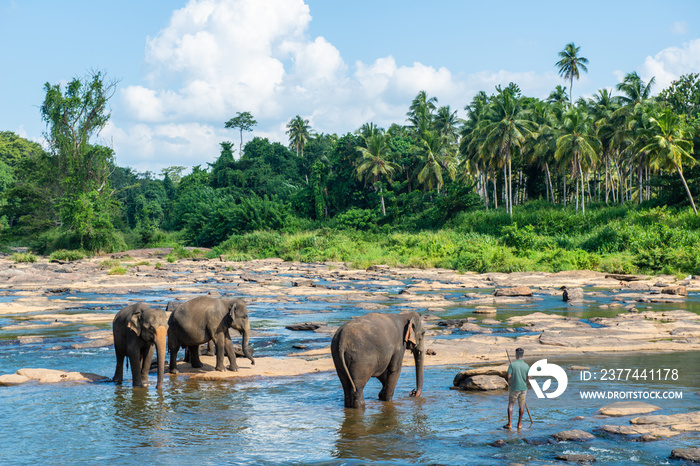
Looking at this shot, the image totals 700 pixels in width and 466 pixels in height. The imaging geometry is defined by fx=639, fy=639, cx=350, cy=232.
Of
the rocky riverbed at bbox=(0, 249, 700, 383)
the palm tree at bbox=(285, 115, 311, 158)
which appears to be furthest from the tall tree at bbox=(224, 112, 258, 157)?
the rocky riverbed at bbox=(0, 249, 700, 383)

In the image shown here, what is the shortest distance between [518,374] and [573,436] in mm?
1101

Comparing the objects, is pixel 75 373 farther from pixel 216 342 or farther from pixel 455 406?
pixel 455 406

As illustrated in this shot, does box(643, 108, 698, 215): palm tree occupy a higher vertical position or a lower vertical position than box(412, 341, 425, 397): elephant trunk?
Result: higher

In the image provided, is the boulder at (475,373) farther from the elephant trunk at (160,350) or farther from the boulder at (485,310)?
the boulder at (485,310)

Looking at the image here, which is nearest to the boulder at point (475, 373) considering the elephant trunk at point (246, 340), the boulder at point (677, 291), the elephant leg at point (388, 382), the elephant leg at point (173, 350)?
the elephant leg at point (388, 382)

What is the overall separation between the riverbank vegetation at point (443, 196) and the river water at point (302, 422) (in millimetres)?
28685

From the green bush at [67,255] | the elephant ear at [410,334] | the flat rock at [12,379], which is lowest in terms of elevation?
the flat rock at [12,379]

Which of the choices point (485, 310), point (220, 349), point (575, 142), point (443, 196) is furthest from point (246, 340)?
point (443, 196)

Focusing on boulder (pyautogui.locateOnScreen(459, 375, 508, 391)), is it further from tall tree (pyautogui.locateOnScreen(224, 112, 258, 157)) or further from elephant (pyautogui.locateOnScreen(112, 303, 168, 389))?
tall tree (pyautogui.locateOnScreen(224, 112, 258, 157))

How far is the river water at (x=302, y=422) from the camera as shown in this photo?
8188mm

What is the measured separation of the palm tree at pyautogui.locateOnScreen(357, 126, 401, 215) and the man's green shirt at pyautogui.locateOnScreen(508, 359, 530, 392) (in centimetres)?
5925

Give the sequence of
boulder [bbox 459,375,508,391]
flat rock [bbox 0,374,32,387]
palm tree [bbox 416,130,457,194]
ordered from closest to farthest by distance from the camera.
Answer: boulder [bbox 459,375,508,391] < flat rock [bbox 0,374,32,387] < palm tree [bbox 416,130,457,194]

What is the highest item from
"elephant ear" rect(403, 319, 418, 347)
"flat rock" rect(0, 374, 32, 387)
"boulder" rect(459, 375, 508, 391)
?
"elephant ear" rect(403, 319, 418, 347)

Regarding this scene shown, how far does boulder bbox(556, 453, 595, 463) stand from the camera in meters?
→ 7.76
